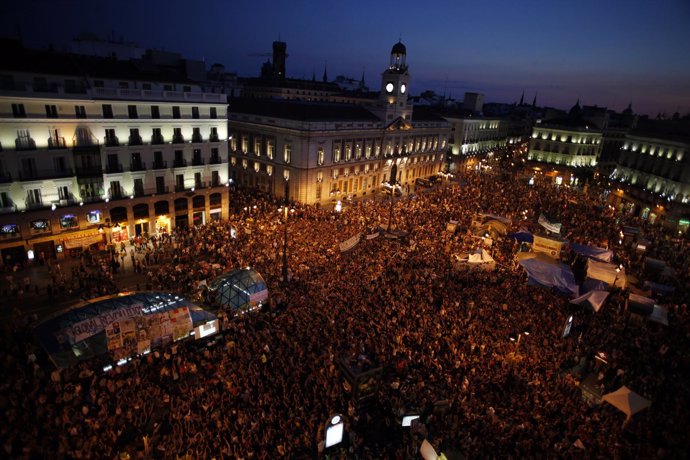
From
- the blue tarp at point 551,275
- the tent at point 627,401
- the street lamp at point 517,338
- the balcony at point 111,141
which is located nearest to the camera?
the tent at point 627,401

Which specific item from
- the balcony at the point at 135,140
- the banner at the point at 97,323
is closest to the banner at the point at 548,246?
the banner at the point at 97,323

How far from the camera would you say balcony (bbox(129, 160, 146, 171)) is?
29.6 meters

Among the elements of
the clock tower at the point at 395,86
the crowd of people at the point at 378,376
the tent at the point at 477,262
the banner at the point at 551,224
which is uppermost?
the clock tower at the point at 395,86

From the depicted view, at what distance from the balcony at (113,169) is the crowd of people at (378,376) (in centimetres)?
761

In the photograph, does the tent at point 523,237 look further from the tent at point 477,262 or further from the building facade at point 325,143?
the building facade at point 325,143

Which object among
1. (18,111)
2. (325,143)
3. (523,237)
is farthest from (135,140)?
(523,237)

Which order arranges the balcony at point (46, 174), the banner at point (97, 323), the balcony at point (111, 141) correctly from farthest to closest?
1. the balcony at point (111, 141)
2. the balcony at point (46, 174)
3. the banner at point (97, 323)

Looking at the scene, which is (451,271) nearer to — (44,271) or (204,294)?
(204,294)

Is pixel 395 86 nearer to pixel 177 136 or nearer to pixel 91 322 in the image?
pixel 177 136

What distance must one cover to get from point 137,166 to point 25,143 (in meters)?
6.86

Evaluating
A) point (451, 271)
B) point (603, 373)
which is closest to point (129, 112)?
point (451, 271)

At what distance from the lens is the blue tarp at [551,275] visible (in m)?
23.4

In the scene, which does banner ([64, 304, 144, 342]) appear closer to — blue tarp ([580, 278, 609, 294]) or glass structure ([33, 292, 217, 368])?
glass structure ([33, 292, 217, 368])

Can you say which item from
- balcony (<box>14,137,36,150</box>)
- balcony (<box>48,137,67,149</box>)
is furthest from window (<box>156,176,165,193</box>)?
balcony (<box>14,137,36,150</box>)
